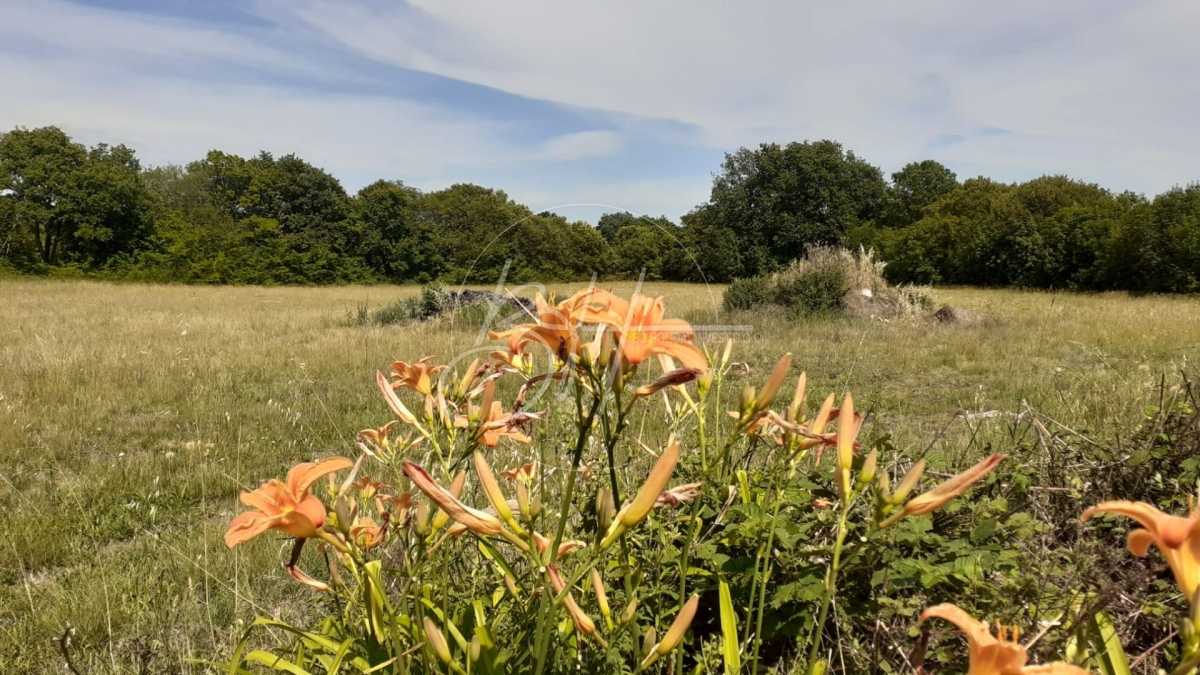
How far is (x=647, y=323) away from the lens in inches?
31.0

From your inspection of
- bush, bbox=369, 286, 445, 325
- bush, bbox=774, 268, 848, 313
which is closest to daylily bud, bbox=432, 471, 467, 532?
bush, bbox=369, 286, 445, 325

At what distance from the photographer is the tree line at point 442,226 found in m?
18.5

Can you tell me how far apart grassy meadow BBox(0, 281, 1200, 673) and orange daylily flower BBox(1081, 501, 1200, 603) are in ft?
5.11

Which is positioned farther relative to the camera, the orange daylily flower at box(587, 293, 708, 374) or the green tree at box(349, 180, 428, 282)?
the green tree at box(349, 180, 428, 282)

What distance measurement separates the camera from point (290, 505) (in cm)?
78

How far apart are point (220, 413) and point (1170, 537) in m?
5.26

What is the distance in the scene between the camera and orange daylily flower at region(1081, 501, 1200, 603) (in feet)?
1.80

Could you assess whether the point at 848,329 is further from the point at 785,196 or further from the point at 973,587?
the point at 785,196

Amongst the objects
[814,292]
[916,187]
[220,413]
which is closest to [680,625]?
[220,413]

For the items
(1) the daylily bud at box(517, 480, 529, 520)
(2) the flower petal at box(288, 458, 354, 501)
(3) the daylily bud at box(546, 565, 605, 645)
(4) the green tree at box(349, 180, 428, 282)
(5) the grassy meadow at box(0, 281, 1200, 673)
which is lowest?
(5) the grassy meadow at box(0, 281, 1200, 673)

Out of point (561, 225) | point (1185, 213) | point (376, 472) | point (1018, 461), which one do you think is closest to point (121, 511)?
point (376, 472)

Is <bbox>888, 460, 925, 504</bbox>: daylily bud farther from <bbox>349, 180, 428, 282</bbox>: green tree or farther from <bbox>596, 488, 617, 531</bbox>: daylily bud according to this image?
<bbox>349, 180, 428, 282</bbox>: green tree

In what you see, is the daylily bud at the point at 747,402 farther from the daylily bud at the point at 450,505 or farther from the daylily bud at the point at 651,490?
the daylily bud at the point at 450,505

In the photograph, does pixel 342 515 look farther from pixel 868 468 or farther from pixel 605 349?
pixel 868 468
